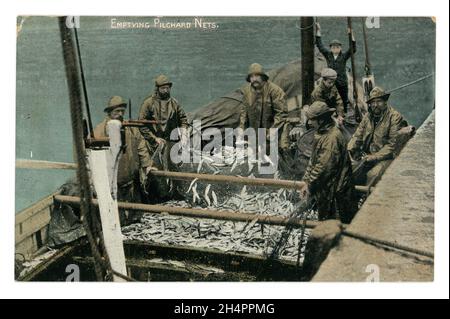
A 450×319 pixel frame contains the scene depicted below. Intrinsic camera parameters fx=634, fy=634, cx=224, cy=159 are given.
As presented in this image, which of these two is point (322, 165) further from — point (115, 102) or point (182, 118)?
point (115, 102)

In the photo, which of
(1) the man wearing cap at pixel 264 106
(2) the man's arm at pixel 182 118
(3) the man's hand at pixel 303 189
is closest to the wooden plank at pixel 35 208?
(2) the man's arm at pixel 182 118

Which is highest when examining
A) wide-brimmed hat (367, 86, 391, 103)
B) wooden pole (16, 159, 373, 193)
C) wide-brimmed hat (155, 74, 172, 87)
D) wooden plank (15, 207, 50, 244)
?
wide-brimmed hat (155, 74, 172, 87)

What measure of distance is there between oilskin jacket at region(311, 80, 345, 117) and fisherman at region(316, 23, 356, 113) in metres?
0.04

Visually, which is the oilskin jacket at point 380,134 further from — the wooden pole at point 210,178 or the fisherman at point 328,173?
the wooden pole at point 210,178

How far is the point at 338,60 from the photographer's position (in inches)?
191

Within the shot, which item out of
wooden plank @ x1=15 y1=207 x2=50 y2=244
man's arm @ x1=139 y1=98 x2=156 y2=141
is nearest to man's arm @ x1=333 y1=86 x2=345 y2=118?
man's arm @ x1=139 y1=98 x2=156 y2=141

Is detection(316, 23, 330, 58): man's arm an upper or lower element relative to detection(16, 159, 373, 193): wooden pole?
upper

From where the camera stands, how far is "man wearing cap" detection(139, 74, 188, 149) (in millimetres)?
4820

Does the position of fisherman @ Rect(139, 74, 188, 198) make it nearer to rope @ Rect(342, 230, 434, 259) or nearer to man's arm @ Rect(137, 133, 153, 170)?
man's arm @ Rect(137, 133, 153, 170)

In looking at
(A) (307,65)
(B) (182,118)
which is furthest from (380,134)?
(B) (182,118)

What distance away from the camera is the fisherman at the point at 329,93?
4.82m

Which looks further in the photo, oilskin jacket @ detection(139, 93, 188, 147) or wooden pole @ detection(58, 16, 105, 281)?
oilskin jacket @ detection(139, 93, 188, 147)
